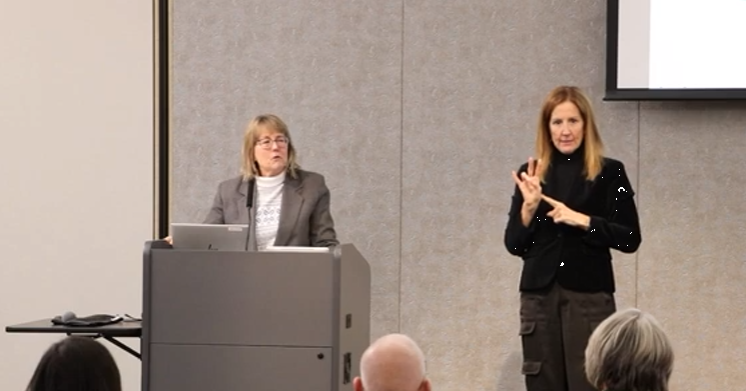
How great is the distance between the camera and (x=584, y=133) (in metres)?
4.45

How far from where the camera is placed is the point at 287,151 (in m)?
4.78

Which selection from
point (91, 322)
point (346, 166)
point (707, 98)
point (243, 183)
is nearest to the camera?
point (91, 322)

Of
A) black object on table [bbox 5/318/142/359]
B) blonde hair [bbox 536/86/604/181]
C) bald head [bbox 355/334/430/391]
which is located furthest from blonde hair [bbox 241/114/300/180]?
bald head [bbox 355/334/430/391]

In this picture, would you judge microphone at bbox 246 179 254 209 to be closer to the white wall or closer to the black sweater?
the black sweater

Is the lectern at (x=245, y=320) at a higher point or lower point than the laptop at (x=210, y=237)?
lower

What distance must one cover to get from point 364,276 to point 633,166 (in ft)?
6.19

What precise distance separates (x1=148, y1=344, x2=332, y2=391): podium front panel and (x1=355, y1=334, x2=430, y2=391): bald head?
154cm

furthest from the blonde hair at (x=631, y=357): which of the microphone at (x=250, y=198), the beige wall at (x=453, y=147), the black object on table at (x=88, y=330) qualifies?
the beige wall at (x=453, y=147)

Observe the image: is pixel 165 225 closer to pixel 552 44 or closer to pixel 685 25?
pixel 552 44

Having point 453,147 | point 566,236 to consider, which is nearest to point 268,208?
point 566,236

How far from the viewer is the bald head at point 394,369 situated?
2469 mm

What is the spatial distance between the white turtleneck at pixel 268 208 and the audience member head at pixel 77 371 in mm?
2412

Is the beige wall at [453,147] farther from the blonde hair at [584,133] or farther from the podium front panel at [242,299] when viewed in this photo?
A: the podium front panel at [242,299]

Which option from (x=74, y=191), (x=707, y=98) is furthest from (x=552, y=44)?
(x=74, y=191)
